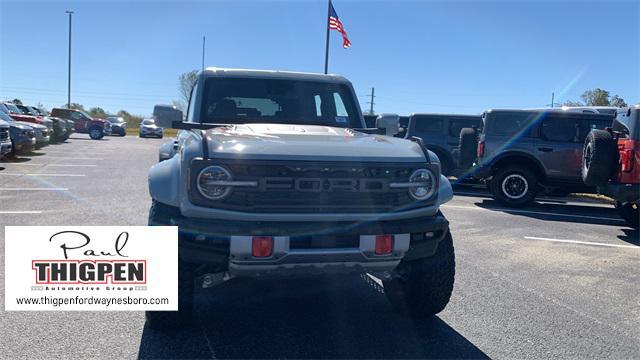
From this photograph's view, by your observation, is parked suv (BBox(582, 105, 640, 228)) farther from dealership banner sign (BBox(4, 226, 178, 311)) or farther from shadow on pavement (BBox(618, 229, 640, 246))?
dealership banner sign (BBox(4, 226, 178, 311))

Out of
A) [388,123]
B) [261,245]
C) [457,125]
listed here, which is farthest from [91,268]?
[457,125]

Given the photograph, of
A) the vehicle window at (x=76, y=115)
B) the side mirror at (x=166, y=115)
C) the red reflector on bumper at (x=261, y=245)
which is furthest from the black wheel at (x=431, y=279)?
the vehicle window at (x=76, y=115)

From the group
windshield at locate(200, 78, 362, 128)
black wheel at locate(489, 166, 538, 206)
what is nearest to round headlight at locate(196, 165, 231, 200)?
windshield at locate(200, 78, 362, 128)

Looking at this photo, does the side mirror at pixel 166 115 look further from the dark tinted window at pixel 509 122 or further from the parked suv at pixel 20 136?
the parked suv at pixel 20 136

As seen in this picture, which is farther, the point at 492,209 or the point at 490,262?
the point at 492,209

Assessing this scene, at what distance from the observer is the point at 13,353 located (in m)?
3.18

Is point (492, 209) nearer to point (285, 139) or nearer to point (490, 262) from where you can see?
point (490, 262)

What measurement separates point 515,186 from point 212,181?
336 inches

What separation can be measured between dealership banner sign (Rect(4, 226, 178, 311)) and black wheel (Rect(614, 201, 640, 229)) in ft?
25.1

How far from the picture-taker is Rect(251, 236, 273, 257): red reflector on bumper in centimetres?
299

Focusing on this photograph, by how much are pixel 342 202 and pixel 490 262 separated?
311 cm

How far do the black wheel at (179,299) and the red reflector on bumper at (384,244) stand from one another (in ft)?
3.90

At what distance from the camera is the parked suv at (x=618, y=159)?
23.1 ft

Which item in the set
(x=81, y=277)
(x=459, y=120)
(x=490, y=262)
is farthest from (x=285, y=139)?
(x=459, y=120)
